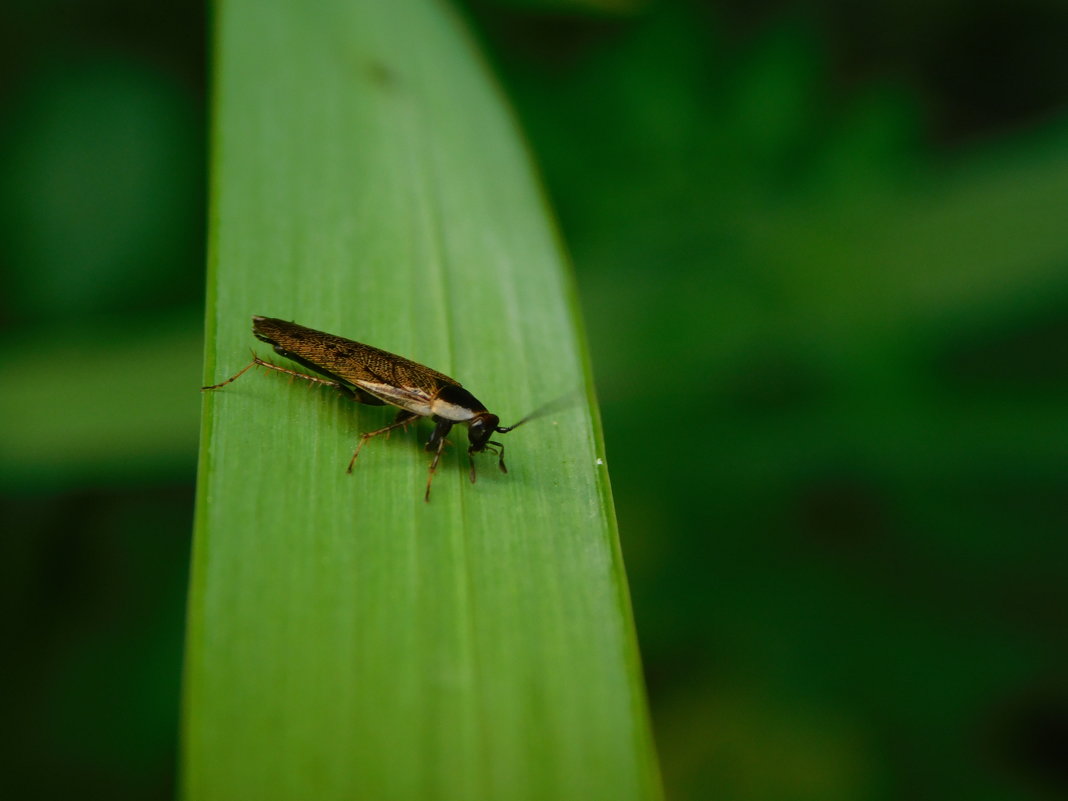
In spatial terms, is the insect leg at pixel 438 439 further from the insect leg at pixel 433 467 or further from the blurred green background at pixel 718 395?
the blurred green background at pixel 718 395

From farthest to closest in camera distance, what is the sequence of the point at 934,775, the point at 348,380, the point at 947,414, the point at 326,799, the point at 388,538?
the point at 947,414 → the point at 934,775 → the point at 348,380 → the point at 388,538 → the point at 326,799

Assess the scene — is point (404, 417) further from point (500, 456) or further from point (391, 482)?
point (391, 482)

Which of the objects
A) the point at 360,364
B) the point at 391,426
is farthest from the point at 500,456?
the point at 360,364

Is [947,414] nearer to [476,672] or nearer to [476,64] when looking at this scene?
[476,64]

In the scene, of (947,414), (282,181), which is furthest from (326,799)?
(947,414)

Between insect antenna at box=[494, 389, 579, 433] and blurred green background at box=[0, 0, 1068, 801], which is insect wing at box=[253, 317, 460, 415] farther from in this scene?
blurred green background at box=[0, 0, 1068, 801]
